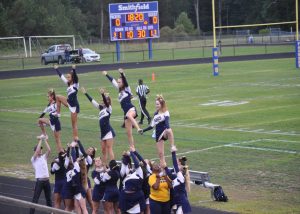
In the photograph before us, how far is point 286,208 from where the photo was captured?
608 inches

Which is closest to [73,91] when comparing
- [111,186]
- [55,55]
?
[111,186]

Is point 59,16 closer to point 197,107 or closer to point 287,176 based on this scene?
point 197,107

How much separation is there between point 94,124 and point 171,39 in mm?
65243

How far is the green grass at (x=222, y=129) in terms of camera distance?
17562mm

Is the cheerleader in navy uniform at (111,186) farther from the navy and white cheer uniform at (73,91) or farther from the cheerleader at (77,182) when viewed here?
the navy and white cheer uniform at (73,91)

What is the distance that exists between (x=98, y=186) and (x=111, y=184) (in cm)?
37

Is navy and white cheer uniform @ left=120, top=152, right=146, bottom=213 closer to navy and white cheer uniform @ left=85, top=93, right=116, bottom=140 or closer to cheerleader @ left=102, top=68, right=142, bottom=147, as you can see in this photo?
navy and white cheer uniform @ left=85, top=93, right=116, bottom=140

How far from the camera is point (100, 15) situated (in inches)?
4437

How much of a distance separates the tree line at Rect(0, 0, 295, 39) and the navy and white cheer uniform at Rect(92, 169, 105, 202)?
67.6 m

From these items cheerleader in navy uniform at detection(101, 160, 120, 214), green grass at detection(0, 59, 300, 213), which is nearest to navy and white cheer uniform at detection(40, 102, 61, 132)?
green grass at detection(0, 59, 300, 213)

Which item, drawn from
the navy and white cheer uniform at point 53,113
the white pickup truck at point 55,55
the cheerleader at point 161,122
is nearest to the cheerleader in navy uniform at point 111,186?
the cheerleader at point 161,122

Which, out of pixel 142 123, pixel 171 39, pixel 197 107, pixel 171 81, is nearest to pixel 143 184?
pixel 142 123

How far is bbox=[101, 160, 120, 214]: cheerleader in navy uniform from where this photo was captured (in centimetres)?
1352

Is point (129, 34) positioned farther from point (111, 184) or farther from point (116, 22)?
point (111, 184)
